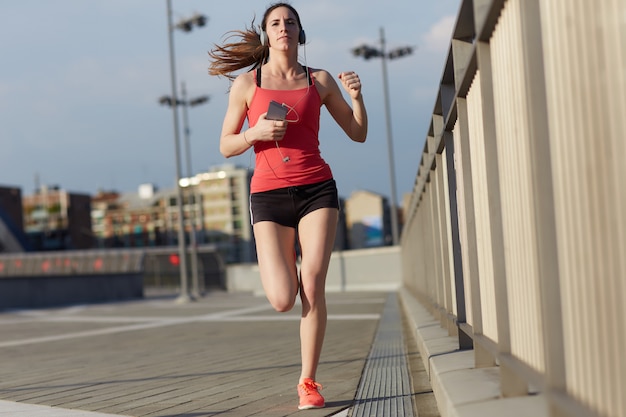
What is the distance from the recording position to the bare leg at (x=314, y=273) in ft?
14.6

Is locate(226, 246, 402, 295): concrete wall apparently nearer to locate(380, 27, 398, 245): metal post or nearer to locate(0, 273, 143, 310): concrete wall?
locate(380, 27, 398, 245): metal post

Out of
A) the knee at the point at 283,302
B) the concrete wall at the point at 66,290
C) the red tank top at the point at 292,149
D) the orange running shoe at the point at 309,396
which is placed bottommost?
the concrete wall at the point at 66,290

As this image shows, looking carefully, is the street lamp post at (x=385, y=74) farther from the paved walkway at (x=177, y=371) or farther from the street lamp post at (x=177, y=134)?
the paved walkway at (x=177, y=371)

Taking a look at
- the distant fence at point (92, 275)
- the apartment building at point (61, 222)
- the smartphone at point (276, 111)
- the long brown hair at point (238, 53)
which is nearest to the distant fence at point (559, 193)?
the smartphone at point (276, 111)

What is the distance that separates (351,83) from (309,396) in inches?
62.3

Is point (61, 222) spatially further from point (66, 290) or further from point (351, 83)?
point (351, 83)

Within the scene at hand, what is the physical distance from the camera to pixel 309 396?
174 inches

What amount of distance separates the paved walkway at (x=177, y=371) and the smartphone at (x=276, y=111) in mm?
1415

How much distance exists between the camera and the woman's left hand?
4.60m

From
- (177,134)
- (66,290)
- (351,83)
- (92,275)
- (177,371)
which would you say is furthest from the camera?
(92,275)

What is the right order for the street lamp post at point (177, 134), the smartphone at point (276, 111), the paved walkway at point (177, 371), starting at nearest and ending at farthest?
the smartphone at point (276, 111) < the paved walkway at point (177, 371) < the street lamp post at point (177, 134)

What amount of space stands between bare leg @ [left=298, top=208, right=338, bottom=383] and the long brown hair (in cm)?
103

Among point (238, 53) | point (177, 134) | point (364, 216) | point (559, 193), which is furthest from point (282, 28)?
point (364, 216)

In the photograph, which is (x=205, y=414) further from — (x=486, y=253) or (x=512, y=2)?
(x=512, y=2)
